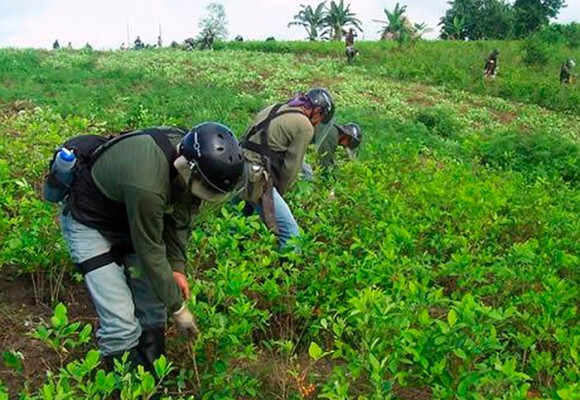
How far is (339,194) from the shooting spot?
6.54m

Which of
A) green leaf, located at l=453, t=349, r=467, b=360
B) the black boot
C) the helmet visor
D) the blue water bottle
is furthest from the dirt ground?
green leaf, located at l=453, t=349, r=467, b=360

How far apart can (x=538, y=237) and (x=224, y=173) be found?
3.98 m

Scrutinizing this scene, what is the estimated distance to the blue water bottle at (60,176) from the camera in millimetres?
3348

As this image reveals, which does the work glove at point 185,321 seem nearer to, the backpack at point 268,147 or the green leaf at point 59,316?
the green leaf at point 59,316

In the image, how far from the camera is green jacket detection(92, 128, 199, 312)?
9.95 ft

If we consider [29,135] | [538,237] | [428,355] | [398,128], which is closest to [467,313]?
[428,355]

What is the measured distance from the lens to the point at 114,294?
336 cm

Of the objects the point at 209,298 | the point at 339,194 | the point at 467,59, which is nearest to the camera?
the point at 209,298

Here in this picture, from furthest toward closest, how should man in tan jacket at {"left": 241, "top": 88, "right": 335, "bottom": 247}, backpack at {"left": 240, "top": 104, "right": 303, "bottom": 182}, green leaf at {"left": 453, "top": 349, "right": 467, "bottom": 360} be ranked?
backpack at {"left": 240, "top": 104, "right": 303, "bottom": 182} < man in tan jacket at {"left": 241, "top": 88, "right": 335, "bottom": 247} < green leaf at {"left": 453, "top": 349, "right": 467, "bottom": 360}

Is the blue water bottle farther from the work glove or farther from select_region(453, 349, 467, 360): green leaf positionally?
select_region(453, 349, 467, 360): green leaf

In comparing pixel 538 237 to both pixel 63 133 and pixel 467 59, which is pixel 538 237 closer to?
pixel 63 133

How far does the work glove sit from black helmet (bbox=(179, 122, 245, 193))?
63cm

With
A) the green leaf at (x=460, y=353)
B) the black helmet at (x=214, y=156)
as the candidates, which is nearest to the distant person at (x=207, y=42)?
the black helmet at (x=214, y=156)

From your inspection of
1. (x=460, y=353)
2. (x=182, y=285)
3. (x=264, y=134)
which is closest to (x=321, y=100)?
(x=264, y=134)
